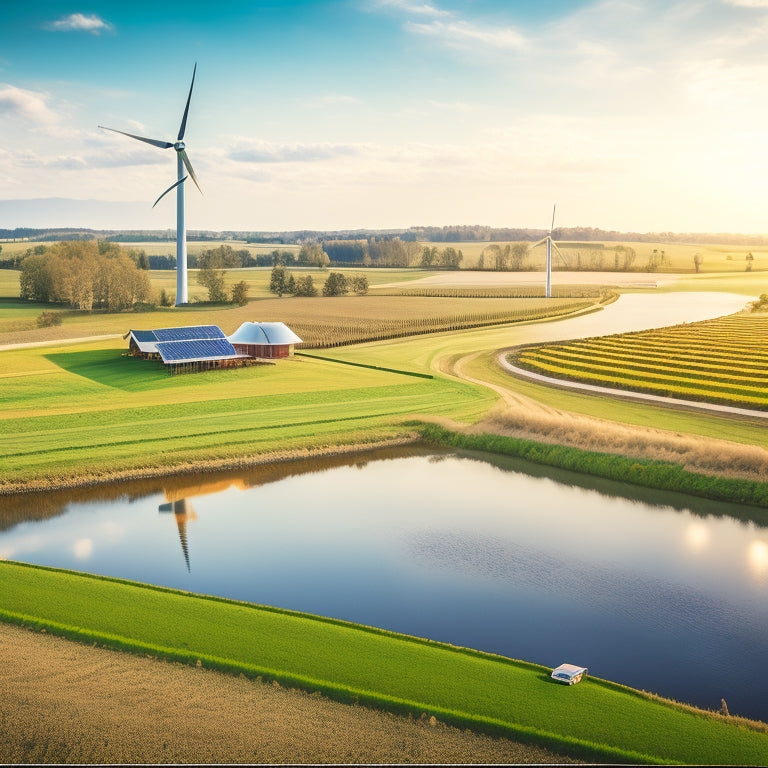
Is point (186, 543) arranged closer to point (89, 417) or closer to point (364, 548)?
point (364, 548)

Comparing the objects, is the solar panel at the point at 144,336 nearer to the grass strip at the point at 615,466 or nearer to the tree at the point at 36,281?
the grass strip at the point at 615,466

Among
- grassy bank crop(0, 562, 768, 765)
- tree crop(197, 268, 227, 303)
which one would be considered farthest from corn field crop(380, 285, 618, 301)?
grassy bank crop(0, 562, 768, 765)

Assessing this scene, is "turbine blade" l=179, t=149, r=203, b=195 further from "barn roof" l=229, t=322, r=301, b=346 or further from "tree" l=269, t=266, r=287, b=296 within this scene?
"tree" l=269, t=266, r=287, b=296

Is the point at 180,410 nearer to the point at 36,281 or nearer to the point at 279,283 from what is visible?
the point at 36,281

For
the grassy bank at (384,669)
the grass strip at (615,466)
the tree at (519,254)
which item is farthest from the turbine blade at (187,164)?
the tree at (519,254)

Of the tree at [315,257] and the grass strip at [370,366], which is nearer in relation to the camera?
the grass strip at [370,366]
